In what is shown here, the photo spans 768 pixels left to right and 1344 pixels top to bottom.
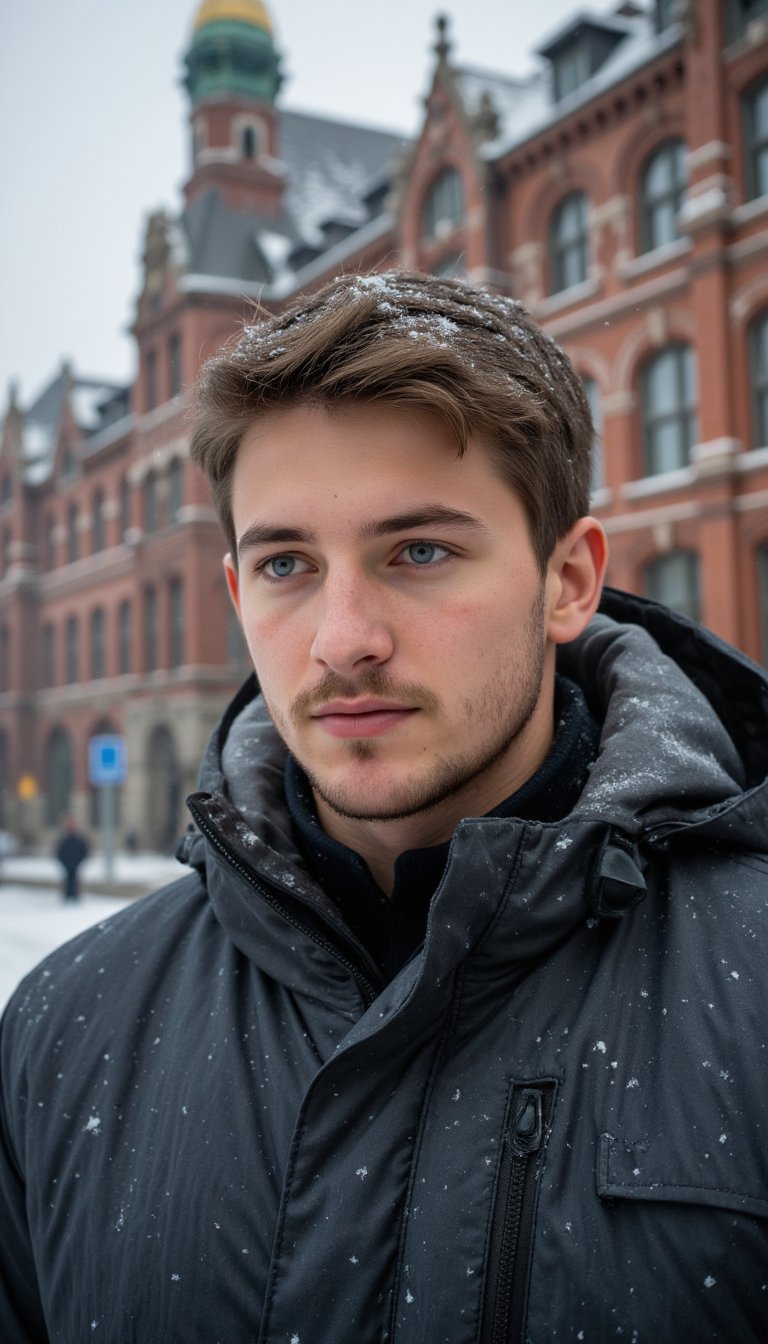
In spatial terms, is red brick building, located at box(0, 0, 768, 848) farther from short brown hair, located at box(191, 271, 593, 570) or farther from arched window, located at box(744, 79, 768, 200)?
short brown hair, located at box(191, 271, 593, 570)

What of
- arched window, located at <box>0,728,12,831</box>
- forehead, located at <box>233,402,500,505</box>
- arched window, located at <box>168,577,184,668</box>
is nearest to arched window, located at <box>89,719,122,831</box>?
arched window, located at <box>168,577,184,668</box>

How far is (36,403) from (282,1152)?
50.9m

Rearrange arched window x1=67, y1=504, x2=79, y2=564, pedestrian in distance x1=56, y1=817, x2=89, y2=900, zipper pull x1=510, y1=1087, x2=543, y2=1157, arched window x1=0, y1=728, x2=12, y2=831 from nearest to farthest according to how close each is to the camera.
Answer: zipper pull x1=510, y1=1087, x2=543, y2=1157, pedestrian in distance x1=56, y1=817, x2=89, y2=900, arched window x1=67, y1=504, x2=79, y2=564, arched window x1=0, y1=728, x2=12, y2=831

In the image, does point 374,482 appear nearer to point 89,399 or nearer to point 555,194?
point 555,194

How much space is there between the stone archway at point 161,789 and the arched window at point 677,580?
15.0m

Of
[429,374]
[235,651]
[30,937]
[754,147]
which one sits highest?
[754,147]

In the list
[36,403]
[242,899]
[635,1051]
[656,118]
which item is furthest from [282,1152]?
[36,403]

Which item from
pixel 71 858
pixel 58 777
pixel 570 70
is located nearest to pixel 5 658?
pixel 58 777

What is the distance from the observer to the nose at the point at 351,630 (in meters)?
1.62

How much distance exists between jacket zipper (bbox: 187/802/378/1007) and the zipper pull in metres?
0.31

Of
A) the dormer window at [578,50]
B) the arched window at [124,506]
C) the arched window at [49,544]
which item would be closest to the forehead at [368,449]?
the dormer window at [578,50]

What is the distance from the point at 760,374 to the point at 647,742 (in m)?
16.2

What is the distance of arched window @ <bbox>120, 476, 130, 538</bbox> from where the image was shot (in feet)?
108

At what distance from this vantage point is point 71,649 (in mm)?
36469
